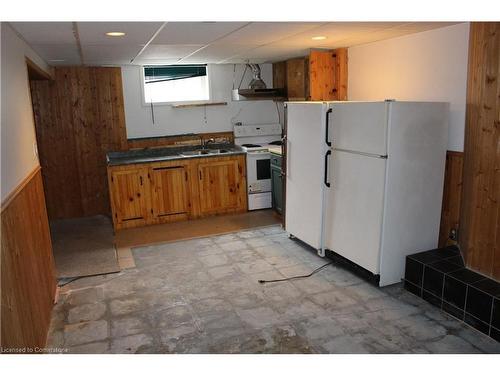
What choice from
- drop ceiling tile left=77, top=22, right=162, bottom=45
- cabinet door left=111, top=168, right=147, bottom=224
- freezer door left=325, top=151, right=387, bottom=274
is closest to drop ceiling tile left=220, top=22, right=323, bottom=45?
drop ceiling tile left=77, top=22, right=162, bottom=45

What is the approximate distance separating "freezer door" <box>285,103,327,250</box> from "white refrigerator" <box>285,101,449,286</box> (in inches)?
0.6

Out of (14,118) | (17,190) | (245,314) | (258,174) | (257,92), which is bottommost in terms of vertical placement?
(245,314)

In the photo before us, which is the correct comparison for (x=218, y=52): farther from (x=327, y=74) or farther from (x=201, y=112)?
(x=201, y=112)

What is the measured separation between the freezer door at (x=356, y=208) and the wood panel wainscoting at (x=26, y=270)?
8.19 ft

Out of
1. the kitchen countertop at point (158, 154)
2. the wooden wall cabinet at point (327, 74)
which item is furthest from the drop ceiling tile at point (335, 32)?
the kitchen countertop at point (158, 154)

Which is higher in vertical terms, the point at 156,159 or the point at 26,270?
the point at 156,159

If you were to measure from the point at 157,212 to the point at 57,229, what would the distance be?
50.7 inches

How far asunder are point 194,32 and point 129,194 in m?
2.61

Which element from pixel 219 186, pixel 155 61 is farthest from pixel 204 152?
pixel 155 61

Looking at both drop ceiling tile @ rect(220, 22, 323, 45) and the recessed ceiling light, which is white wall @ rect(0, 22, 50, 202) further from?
drop ceiling tile @ rect(220, 22, 323, 45)

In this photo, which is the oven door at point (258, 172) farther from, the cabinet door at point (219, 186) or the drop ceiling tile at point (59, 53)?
the drop ceiling tile at point (59, 53)

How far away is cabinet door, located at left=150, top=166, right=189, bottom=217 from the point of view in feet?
17.6

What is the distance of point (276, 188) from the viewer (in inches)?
223
